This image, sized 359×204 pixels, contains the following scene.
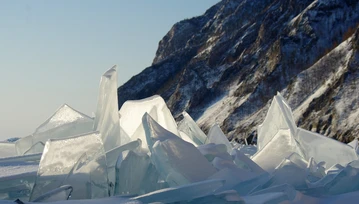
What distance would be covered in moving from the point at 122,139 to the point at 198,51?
77.7m

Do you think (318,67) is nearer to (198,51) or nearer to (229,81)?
(229,81)

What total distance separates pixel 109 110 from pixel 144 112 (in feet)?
2.11

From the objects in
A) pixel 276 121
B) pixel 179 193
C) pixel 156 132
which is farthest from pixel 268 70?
pixel 179 193

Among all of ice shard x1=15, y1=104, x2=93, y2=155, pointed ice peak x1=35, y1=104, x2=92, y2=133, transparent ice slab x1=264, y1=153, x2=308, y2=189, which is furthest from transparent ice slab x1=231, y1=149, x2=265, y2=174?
pointed ice peak x1=35, y1=104, x2=92, y2=133

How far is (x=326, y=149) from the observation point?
4398 millimetres

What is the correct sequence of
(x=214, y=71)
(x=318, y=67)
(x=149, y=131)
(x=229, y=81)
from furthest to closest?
(x=214, y=71) → (x=229, y=81) → (x=318, y=67) → (x=149, y=131)

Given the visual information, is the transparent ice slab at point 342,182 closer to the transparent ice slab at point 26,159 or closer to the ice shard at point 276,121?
the ice shard at point 276,121

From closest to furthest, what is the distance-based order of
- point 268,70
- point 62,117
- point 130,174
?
1. point 130,174
2. point 62,117
3. point 268,70

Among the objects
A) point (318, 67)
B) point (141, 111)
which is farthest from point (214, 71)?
point (141, 111)

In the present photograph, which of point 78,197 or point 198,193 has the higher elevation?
point 78,197

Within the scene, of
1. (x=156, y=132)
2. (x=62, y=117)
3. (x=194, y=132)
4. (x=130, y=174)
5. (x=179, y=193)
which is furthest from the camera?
(x=194, y=132)

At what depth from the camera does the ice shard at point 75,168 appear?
10.1 feet

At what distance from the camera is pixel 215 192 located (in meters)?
2.87

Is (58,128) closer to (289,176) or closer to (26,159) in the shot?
(26,159)
